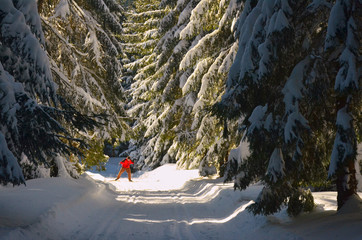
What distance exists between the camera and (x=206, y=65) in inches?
547

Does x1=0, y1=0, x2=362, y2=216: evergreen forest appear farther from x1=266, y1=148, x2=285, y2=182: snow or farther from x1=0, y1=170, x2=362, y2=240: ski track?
x1=0, y1=170, x2=362, y2=240: ski track

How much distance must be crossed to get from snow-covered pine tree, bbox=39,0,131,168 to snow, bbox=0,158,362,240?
2.67m

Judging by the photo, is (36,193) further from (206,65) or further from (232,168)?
(206,65)

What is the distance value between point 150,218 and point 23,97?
15.4 ft

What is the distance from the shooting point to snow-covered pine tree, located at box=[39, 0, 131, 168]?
1178 cm

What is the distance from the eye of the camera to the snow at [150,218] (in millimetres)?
5957

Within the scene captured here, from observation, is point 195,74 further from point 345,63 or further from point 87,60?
point 345,63

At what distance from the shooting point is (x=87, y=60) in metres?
14.9

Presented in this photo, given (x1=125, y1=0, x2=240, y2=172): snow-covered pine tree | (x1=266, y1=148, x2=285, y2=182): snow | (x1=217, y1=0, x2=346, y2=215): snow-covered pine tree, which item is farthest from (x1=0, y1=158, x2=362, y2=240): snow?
(x1=125, y1=0, x2=240, y2=172): snow-covered pine tree

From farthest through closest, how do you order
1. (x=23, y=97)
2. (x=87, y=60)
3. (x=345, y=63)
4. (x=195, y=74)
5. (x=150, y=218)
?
(x=87, y=60)
(x=195, y=74)
(x=150, y=218)
(x=23, y=97)
(x=345, y=63)

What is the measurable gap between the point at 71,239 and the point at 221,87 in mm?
8874

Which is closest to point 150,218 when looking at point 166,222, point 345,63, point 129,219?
point 129,219

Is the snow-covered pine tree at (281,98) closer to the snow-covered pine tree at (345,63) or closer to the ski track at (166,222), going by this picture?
the snow-covered pine tree at (345,63)

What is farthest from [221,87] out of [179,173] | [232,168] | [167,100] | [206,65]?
[179,173]
